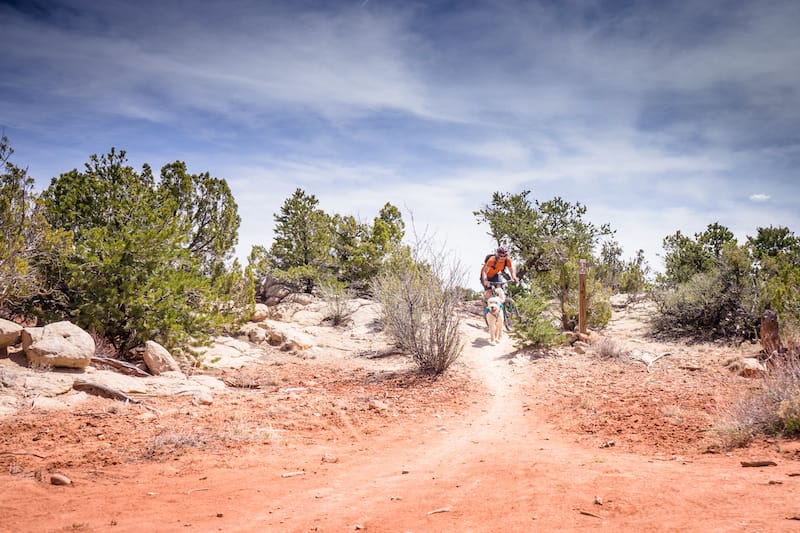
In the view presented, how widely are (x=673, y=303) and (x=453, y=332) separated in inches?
391

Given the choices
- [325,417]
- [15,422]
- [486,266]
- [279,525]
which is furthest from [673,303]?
[15,422]

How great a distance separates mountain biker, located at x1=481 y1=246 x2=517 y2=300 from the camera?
12.7 metres

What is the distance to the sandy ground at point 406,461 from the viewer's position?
305cm

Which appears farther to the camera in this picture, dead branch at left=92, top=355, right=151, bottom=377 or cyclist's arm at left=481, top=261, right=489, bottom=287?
cyclist's arm at left=481, top=261, right=489, bottom=287

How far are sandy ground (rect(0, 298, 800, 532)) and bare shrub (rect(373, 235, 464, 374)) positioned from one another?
62 cm

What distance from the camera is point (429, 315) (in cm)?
977

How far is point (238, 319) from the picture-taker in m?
13.2

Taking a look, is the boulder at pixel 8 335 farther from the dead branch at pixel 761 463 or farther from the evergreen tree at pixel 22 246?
the dead branch at pixel 761 463

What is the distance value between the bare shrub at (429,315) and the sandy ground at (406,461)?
2.02 ft

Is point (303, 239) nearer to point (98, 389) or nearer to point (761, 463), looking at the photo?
point (98, 389)

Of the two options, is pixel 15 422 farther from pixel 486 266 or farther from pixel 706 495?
pixel 486 266

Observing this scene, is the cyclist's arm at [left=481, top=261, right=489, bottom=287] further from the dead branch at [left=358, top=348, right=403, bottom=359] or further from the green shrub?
the dead branch at [left=358, top=348, right=403, bottom=359]

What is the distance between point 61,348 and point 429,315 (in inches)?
252

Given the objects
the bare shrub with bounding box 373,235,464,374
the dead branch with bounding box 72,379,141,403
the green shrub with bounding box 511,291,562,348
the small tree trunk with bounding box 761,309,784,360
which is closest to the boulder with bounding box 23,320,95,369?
the dead branch with bounding box 72,379,141,403
